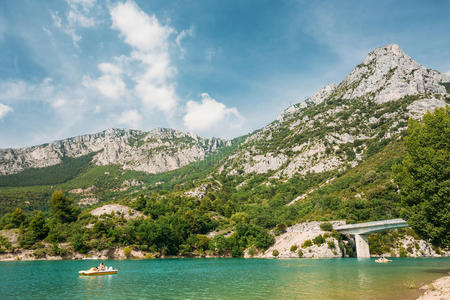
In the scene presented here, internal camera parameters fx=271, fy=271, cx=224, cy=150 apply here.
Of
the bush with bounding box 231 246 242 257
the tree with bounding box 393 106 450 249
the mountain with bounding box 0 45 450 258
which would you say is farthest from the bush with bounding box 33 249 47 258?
the tree with bounding box 393 106 450 249

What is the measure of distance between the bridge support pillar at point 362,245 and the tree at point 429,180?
6096cm

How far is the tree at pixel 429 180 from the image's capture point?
26812 mm

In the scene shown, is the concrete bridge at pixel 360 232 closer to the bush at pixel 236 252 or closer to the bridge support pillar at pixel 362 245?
the bridge support pillar at pixel 362 245

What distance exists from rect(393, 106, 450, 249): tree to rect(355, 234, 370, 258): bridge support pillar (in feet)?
200

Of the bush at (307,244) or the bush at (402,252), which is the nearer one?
the bush at (402,252)

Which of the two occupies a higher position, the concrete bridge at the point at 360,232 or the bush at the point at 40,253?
the concrete bridge at the point at 360,232

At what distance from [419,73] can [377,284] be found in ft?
716

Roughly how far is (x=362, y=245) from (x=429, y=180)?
66415 mm

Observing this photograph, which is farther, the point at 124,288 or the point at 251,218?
the point at 251,218

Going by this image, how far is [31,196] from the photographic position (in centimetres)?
19600

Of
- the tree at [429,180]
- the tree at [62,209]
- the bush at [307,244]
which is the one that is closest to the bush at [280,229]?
the bush at [307,244]

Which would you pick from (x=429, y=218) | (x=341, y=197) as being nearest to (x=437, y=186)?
(x=429, y=218)

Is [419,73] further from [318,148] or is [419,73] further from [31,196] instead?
[31,196]

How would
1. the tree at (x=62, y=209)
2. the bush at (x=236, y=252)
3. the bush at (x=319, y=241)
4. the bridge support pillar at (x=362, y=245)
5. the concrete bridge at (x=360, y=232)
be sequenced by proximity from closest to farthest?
the concrete bridge at (x=360, y=232) → the bridge support pillar at (x=362, y=245) → the bush at (x=319, y=241) → the bush at (x=236, y=252) → the tree at (x=62, y=209)
